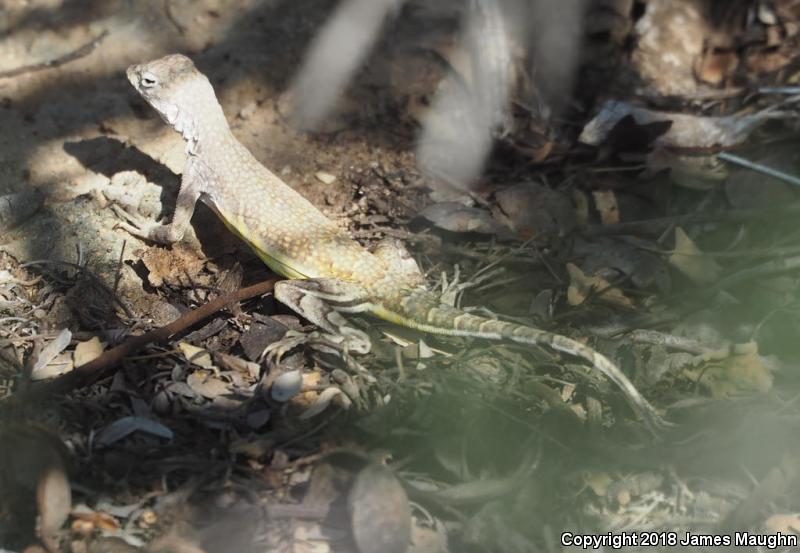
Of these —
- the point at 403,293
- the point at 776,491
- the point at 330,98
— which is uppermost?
the point at 330,98

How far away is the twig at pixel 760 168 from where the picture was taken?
4641mm

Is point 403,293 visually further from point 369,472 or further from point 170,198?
point 170,198

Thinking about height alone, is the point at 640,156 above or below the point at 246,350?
above

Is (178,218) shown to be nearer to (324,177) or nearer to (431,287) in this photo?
(324,177)

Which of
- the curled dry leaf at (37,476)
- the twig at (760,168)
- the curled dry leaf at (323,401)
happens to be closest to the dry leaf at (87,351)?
the curled dry leaf at (37,476)

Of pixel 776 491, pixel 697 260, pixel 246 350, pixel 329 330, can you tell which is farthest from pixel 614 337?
pixel 246 350

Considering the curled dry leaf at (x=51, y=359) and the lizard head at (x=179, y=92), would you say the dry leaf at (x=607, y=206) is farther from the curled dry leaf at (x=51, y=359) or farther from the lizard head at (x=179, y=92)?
the curled dry leaf at (x=51, y=359)

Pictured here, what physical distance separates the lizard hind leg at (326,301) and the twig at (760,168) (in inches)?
94.4

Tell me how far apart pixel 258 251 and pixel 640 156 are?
2.41 metres

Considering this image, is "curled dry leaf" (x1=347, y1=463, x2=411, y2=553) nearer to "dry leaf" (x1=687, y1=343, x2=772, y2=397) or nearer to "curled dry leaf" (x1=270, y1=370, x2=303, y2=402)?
"curled dry leaf" (x1=270, y1=370, x2=303, y2=402)

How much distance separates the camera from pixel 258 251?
4.40 m

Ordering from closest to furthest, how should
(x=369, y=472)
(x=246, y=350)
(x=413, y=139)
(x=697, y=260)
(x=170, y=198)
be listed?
(x=369, y=472), (x=246, y=350), (x=697, y=260), (x=170, y=198), (x=413, y=139)

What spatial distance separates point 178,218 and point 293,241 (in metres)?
0.73

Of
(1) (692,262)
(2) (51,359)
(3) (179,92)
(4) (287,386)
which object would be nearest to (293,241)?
(4) (287,386)
